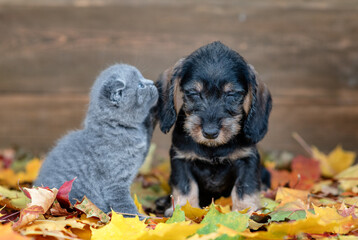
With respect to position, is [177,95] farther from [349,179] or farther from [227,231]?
[349,179]

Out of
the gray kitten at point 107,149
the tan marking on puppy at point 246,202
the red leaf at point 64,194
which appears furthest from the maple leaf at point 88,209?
the tan marking on puppy at point 246,202

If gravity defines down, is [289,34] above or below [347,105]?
above

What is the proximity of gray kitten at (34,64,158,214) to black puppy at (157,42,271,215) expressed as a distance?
36 cm

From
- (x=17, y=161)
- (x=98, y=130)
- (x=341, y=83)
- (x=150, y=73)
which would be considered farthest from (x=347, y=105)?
(x=17, y=161)

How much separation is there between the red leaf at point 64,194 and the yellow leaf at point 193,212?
70 centimetres

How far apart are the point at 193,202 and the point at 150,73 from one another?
2402mm

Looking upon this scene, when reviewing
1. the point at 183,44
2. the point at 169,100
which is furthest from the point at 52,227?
the point at 183,44

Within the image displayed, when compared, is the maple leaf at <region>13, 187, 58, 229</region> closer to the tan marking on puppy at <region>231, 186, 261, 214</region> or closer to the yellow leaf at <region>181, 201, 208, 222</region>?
the yellow leaf at <region>181, 201, 208, 222</region>

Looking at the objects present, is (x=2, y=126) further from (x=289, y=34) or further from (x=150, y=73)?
(x=289, y=34)

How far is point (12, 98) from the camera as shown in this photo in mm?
5488

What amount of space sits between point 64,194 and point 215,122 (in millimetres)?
1110

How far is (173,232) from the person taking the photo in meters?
2.08

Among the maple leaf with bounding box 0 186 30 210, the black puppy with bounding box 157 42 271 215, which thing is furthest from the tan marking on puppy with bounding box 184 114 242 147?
the maple leaf with bounding box 0 186 30 210

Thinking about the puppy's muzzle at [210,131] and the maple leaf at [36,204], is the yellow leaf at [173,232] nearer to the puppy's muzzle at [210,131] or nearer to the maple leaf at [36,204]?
the maple leaf at [36,204]
